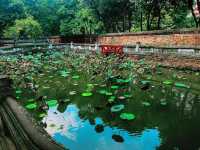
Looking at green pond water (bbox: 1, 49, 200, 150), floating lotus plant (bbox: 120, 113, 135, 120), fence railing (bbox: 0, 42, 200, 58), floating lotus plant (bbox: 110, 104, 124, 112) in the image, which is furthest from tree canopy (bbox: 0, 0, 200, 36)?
floating lotus plant (bbox: 120, 113, 135, 120)

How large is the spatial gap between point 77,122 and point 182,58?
9.33 metres

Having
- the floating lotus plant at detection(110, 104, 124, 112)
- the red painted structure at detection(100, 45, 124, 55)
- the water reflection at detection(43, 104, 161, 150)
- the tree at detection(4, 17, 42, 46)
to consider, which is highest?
the tree at detection(4, 17, 42, 46)

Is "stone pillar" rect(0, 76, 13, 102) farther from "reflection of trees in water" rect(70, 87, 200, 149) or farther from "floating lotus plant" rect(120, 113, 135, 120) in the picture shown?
"floating lotus plant" rect(120, 113, 135, 120)

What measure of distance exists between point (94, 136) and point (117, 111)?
146 cm

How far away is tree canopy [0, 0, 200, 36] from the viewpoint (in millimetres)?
25311

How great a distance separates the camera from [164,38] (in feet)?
64.0

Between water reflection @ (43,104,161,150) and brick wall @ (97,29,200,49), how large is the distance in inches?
359

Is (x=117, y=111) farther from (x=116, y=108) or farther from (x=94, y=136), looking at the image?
(x=94, y=136)

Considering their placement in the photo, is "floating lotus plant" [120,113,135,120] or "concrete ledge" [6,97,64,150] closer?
"concrete ledge" [6,97,64,150]

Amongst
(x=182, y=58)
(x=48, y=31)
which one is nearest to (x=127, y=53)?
(x=182, y=58)

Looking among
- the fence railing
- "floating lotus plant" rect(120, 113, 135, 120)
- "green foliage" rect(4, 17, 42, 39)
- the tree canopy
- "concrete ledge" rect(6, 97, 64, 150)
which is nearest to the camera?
"concrete ledge" rect(6, 97, 64, 150)

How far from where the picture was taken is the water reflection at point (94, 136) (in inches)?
207

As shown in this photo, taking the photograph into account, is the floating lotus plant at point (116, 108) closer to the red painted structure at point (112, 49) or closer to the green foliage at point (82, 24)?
the red painted structure at point (112, 49)

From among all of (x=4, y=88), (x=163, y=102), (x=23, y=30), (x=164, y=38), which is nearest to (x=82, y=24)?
(x=23, y=30)
